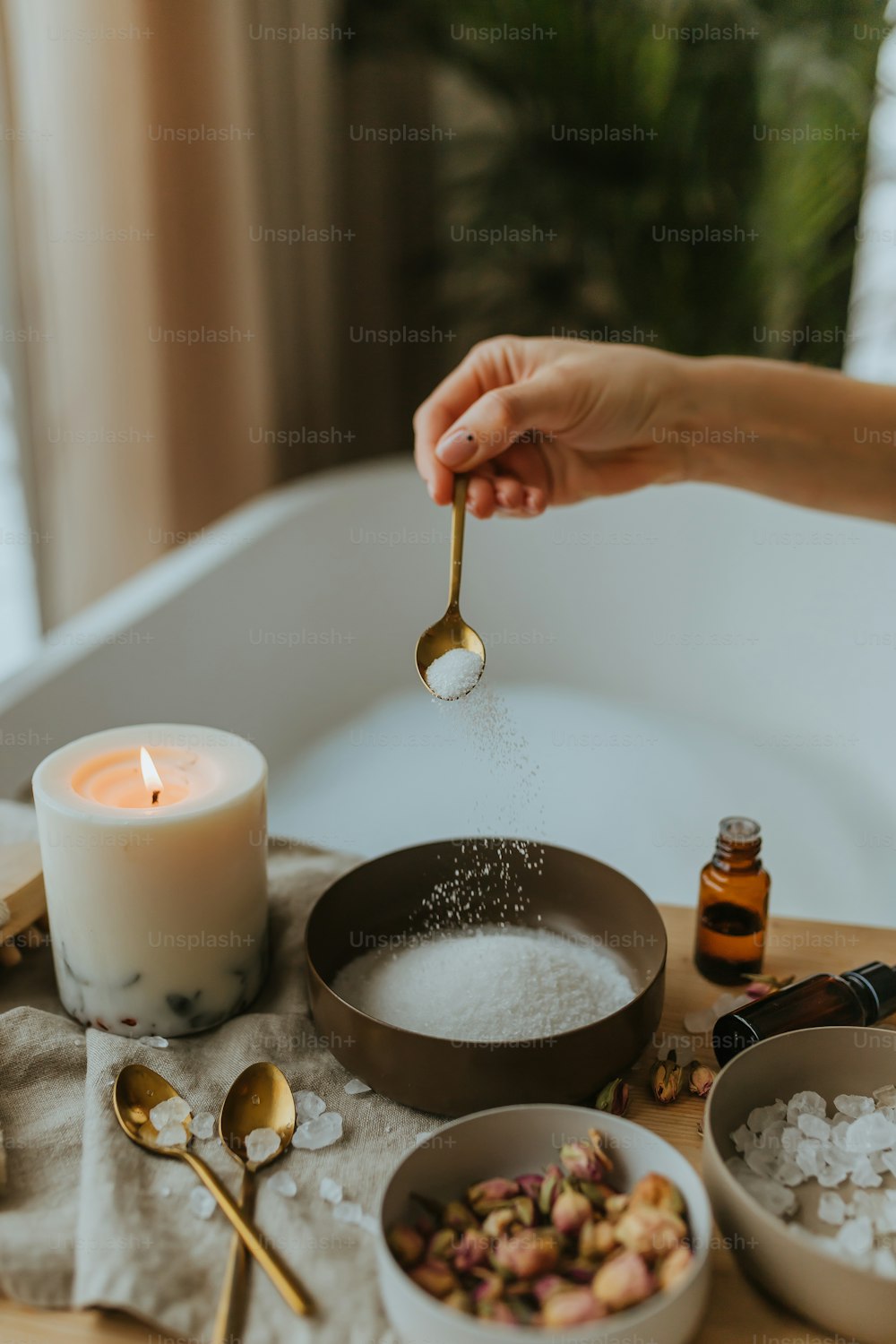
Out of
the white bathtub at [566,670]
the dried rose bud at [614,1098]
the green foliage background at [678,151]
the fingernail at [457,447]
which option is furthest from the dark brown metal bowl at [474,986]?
the green foliage background at [678,151]

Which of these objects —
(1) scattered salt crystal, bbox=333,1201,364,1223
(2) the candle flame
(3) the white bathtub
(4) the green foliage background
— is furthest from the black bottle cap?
(4) the green foliage background

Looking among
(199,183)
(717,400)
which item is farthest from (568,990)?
(199,183)

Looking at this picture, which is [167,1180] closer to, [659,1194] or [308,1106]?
[308,1106]

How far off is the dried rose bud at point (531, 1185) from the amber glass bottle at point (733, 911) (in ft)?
0.82

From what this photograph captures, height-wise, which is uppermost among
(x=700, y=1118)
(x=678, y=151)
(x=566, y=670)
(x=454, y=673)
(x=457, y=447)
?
(x=678, y=151)

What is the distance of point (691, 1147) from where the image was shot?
0.59 meters

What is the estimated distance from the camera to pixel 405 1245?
0.48 m

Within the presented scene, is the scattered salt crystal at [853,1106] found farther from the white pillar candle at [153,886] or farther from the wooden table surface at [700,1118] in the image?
the white pillar candle at [153,886]

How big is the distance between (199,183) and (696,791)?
1.29 metres

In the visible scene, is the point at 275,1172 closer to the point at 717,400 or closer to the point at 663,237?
the point at 717,400

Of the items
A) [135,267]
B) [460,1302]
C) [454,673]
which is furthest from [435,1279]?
[135,267]

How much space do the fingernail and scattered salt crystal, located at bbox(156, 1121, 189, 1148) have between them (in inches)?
21.4

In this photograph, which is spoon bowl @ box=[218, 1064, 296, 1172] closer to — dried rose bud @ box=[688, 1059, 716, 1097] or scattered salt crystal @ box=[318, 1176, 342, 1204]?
scattered salt crystal @ box=[318, 1176, 342, 1204]

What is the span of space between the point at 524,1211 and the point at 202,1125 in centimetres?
19
